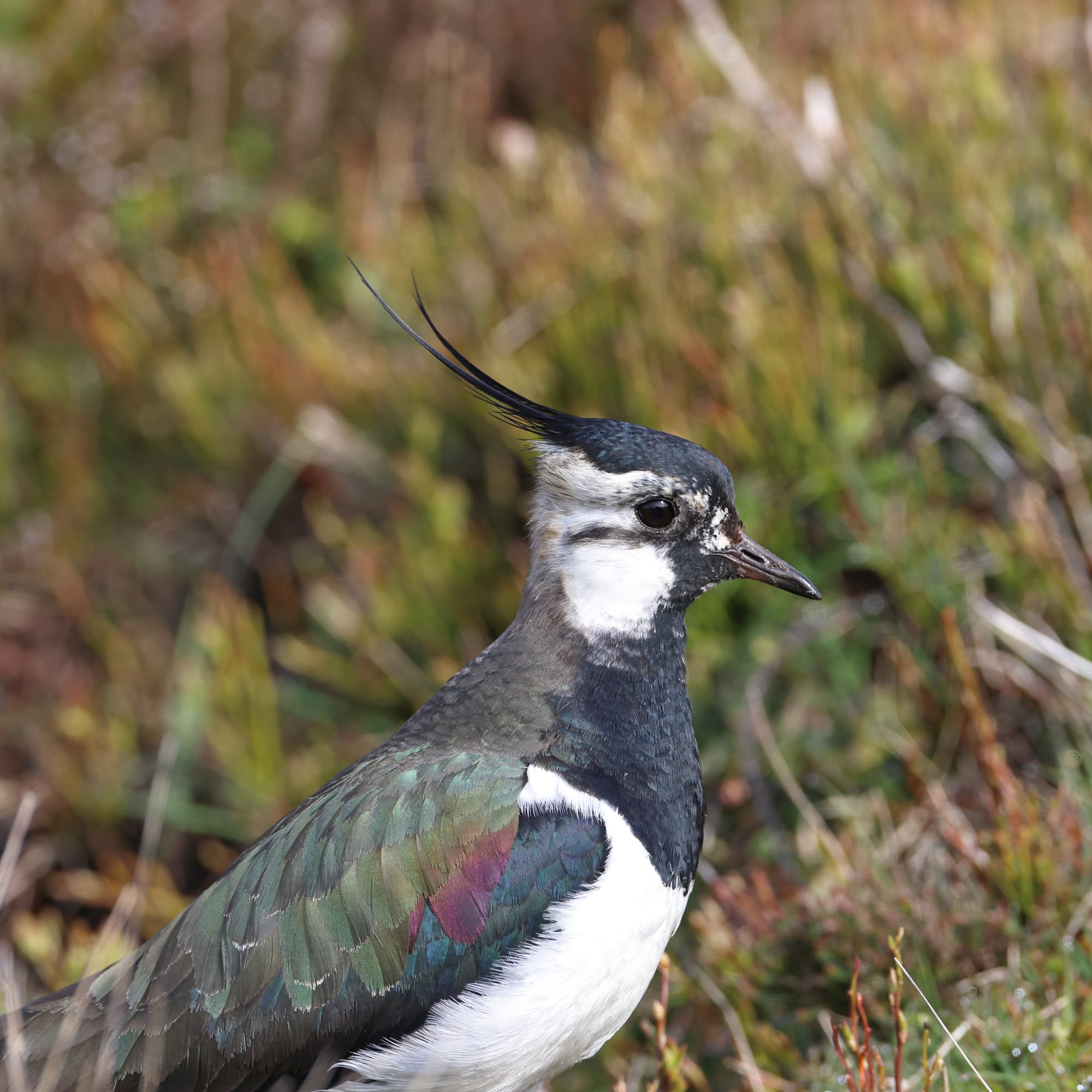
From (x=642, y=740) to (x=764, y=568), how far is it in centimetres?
47

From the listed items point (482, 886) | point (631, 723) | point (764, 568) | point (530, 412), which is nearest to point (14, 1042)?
point (482, 886)

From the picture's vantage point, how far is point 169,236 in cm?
580

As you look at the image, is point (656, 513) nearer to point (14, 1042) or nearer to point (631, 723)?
point (631, 723)

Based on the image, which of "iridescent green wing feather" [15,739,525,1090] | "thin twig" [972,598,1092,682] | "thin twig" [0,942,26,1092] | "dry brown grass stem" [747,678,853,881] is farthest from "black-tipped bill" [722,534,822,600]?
"thin twig" [0,942,26,1092]

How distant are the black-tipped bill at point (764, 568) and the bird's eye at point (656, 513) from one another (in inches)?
6.0

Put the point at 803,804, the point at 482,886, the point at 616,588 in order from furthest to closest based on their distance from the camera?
the point at 803,804 → the point at 616,588 → the point at 482,886

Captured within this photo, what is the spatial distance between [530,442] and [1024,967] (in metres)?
1.46

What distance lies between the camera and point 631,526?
101 inches

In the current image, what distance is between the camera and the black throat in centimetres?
235

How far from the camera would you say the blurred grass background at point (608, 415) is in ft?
10.1

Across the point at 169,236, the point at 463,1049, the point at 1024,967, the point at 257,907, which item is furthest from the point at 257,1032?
the point at 169,236

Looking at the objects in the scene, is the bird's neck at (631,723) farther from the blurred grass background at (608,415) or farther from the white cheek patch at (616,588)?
the blurred grass background at (608,415)

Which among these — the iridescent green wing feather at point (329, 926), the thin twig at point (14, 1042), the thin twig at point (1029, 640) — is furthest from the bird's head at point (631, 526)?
the thin twig at point (14, 1042)

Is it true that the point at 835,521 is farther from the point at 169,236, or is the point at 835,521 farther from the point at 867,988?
the point at 169,236
